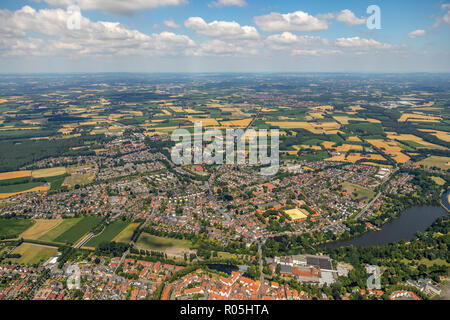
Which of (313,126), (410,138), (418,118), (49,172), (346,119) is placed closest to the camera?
(49,172)

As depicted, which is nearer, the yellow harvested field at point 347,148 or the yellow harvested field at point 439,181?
the yellow harvested field at point 439,181

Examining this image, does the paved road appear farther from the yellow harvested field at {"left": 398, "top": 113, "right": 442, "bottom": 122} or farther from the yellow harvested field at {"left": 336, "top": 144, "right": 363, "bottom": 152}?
the yellow harvested field at {"left": 398, "top": 113, "right": 442, "bottom": 122}

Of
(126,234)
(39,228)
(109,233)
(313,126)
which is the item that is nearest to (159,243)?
(126,234)

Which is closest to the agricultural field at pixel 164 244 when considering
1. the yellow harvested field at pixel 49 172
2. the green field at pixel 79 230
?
the green field at pixel 79 230

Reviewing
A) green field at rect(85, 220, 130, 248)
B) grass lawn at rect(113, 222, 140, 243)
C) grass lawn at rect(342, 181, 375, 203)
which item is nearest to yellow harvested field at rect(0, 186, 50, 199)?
green field at rect(85, 220, 130, 248)

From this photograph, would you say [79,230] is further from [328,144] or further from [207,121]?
[207,121]

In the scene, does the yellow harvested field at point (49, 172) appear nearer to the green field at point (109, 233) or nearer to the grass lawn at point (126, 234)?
the green field at point (109, 233)
